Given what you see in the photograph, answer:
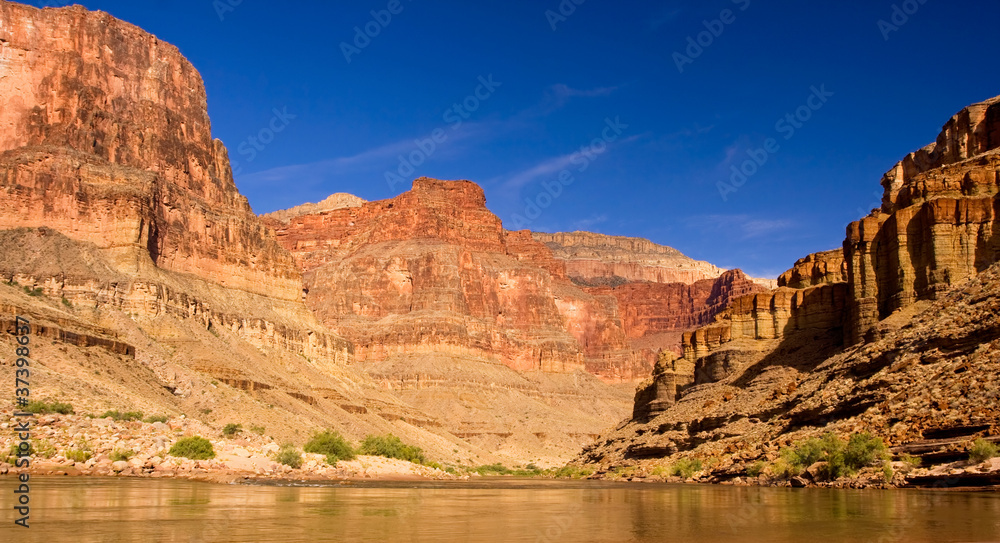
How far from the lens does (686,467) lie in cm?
5459

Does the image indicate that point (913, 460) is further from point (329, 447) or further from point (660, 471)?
point (329, 447)

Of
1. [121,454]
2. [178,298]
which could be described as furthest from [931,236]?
[178,298]

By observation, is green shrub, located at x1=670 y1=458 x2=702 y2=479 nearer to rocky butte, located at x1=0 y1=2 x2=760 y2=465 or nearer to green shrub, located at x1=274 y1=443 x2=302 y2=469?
green shrub, located at x1=274 y1=443 x2=302 y2=469

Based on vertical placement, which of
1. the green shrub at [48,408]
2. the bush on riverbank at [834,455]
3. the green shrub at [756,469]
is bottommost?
the green shrub at [756,469]

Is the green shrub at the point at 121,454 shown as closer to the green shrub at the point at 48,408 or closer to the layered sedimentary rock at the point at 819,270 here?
the green shrub at the point at 48,408

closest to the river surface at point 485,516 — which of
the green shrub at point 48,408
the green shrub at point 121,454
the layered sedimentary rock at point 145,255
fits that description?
the green shrub at point 121,454

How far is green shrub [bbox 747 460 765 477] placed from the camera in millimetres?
45562

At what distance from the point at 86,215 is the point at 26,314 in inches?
1220

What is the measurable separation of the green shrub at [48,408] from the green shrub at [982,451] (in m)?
40.8

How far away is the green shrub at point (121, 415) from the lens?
50562mm

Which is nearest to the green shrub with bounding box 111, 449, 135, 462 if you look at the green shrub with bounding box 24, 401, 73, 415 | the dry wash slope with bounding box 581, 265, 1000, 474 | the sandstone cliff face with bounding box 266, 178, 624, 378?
the green shrub with bounding box 24, 401, 73, 415

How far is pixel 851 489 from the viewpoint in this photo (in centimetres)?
3619

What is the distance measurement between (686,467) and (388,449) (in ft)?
96.7

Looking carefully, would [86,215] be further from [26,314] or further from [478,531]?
[478,531]
